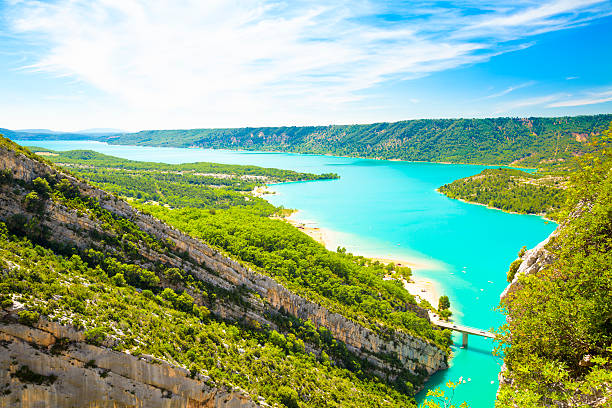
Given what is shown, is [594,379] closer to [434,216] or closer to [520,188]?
[434,216]

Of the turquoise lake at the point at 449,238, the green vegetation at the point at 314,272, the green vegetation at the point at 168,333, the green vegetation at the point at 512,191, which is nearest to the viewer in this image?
the green vegetation at the point at 168,333

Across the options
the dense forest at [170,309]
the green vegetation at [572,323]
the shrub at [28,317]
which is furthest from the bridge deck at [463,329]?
the shrub at [28,317]

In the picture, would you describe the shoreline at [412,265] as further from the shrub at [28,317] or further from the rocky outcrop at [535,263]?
the shrub at [28,317]

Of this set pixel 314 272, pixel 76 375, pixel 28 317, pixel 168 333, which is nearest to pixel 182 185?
pixel 314 272

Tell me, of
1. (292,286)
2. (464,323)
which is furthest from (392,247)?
(292,286)

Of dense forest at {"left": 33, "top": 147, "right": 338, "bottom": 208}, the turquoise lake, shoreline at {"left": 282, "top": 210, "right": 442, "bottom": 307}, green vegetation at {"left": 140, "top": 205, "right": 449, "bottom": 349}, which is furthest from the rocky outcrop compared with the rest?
dense forest at {"left": 33, "top": 147, "right": 338, "bottom": 208}

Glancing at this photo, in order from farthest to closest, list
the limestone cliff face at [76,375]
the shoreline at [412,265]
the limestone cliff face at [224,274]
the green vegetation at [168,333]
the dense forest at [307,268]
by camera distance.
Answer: the shoreline at [412,265] < the dense forest at [307,268] < the limestone cliff face at [224,274] < the green vegetation at [168,333] < the limestone cliff face at [76,375]
